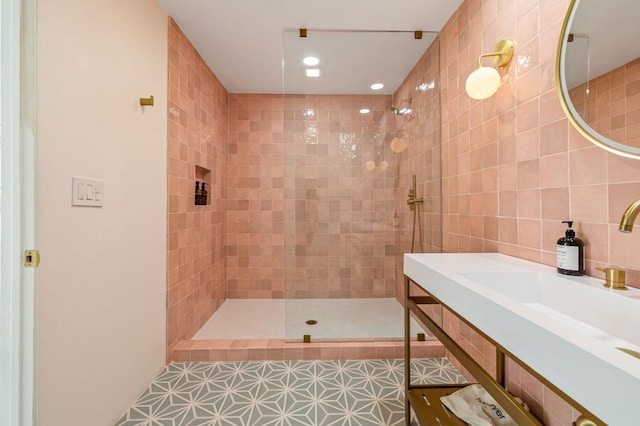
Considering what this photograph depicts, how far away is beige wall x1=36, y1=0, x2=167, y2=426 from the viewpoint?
1058 millimetres

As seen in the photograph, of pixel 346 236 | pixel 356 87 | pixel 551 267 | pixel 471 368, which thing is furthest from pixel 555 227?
pixel 356 87

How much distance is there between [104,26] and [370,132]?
1.72 meters

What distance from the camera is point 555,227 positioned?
117cm

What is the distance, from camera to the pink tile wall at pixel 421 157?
216cm

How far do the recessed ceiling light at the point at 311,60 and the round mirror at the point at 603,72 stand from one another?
161cm

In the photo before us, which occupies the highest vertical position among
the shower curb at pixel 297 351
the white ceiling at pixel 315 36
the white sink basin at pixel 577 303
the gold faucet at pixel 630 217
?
the white ceiling at pixel 315 36

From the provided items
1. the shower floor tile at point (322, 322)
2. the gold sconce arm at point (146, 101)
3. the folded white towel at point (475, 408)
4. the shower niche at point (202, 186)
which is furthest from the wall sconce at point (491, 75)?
the shower niche at point (202, 186)

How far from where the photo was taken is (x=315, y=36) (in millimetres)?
2145

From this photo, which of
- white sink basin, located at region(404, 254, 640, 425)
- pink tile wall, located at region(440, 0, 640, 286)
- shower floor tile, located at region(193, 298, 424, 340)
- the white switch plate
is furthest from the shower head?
the white switch plate

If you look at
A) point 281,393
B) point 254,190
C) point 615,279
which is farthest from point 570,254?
point 254,190

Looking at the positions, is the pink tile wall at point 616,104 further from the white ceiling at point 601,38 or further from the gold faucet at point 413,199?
the gold faucet at point 413,199

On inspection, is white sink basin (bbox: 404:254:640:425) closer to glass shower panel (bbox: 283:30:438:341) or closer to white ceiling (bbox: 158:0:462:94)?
glass shower panel (bbox: 283:30:438:341)

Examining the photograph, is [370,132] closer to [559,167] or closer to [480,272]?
[559,167]

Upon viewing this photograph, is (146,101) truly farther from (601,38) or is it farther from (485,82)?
(601,38)
